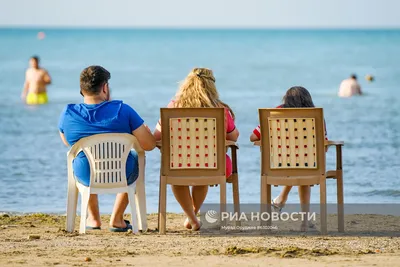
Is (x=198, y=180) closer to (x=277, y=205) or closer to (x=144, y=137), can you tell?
(x=144, y=137)

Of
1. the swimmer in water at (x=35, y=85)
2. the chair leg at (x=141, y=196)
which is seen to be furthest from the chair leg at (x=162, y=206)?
the swimmer in water at (x=35, y=85)

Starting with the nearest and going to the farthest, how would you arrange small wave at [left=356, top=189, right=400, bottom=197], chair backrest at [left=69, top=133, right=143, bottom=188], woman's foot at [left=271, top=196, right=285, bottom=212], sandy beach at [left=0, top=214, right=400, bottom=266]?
sandy beach at [left=0, top=214, right=400, bottom=266] < chair backrest at [left=69, top=133, right=143, bottom=188] < woman's foot at [left=271, top=196, right=285, bottom=212] < small wave at [left=356, top=189, right=400, bottom=197]

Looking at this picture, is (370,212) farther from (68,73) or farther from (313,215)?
(68,73)

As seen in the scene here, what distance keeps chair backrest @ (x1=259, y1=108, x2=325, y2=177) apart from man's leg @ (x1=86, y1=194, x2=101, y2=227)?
4.22 feet

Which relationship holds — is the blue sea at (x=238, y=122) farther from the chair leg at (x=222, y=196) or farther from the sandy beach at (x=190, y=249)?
the sandy beach at (x=190, y=249)

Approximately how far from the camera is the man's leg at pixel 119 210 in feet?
24.8

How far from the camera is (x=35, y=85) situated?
21.7 m

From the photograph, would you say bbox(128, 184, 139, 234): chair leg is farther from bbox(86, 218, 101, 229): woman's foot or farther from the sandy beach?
bbox(86, 218, 101, 229): woman's foot

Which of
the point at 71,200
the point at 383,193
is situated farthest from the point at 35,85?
the point at 71,200

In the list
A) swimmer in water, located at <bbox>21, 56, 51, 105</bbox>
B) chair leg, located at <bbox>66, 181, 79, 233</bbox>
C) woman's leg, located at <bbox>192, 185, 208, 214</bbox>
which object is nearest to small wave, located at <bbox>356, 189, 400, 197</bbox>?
woman's leg, located at <bbox>192, 185, 208, 214</bbox>

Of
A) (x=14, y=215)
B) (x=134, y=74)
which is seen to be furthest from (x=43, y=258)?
(x=134, y=74)

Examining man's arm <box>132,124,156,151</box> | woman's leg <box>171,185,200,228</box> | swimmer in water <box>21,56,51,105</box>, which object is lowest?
woman's leg <box>171,185,200,228</box>


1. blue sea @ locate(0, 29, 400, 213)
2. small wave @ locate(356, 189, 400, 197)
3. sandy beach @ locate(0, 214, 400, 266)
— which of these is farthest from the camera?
blue sea @ locate(0, 29, 400, 213)

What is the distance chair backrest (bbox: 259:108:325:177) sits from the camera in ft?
24.2
